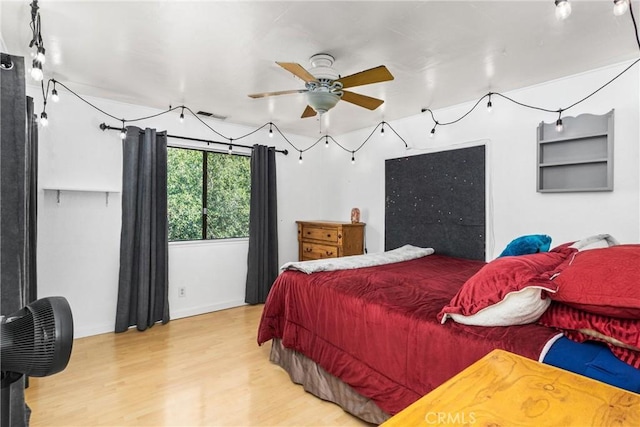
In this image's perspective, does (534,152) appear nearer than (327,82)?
No

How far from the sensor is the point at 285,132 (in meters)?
4.78

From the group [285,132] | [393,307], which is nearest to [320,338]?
[393,307]

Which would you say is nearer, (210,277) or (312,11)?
(312,11)

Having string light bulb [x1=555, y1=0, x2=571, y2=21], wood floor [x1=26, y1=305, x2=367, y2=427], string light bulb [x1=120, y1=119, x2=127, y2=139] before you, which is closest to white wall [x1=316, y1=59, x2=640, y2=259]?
string light bulb [x1=555, y1=0, x2=571, y2=21]

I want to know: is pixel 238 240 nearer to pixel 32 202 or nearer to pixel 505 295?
pixel 32 202

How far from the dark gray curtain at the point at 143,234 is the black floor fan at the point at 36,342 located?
300 centimetres

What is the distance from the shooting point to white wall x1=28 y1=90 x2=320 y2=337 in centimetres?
313

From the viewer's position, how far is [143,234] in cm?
351

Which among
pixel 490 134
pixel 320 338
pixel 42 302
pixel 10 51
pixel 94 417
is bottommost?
pixel 94 417

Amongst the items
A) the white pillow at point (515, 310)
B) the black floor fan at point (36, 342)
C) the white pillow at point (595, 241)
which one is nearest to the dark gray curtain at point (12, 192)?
the black floor fan at point (36, 342)

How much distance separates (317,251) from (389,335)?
281 centimetres

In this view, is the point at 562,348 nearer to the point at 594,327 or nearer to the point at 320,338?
the point at 594,327

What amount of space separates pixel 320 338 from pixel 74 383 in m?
1.84

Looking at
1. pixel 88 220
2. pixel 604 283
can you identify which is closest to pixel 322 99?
pixel 604 283
